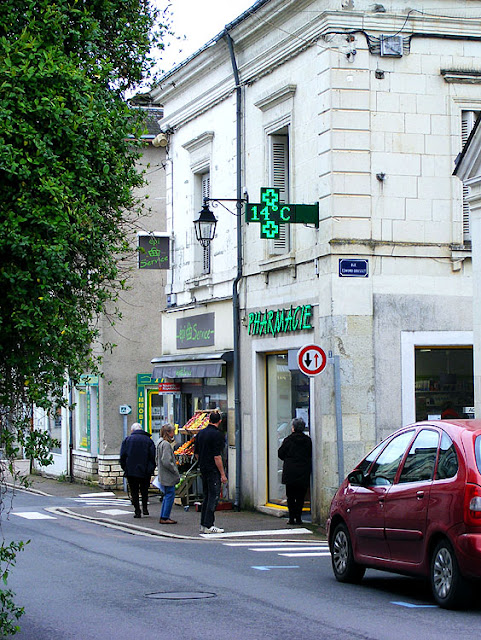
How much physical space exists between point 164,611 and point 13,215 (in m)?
4.01

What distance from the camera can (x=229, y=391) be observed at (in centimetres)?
2241

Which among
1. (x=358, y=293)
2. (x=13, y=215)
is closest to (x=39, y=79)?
(x=13, y=215)

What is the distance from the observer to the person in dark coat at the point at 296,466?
18.3 metres

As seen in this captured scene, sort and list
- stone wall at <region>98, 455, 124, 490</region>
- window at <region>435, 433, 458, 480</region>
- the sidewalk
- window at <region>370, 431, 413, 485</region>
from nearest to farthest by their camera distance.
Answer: window at <region>435, 433, 458, 480</region>, window at <region>370, 431, 413, 485</region>, the sidewalk, stone wall at <region>98, 455, 124, 490</region>

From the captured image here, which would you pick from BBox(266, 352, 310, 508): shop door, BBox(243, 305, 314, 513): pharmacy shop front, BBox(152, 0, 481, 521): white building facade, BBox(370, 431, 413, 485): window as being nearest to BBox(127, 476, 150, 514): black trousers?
BBox(243, 305, 314, 513): pharmacy shop front

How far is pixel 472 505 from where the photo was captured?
926 centimetres

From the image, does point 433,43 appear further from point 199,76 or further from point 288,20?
point 199,76

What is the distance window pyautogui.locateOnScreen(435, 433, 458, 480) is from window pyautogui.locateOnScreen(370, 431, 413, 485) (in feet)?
2.45

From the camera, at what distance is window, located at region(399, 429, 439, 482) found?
10109 mm

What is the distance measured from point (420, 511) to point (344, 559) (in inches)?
73.9

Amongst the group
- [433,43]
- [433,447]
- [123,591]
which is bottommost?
[123,591]

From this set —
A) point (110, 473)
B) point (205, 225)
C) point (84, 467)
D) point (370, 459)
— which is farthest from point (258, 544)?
point (84, 467)

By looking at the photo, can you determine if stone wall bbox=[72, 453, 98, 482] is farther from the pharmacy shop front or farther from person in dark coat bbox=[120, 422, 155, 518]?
the pharmacy shop front

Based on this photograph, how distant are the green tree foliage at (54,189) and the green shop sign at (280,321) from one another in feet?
33.6
